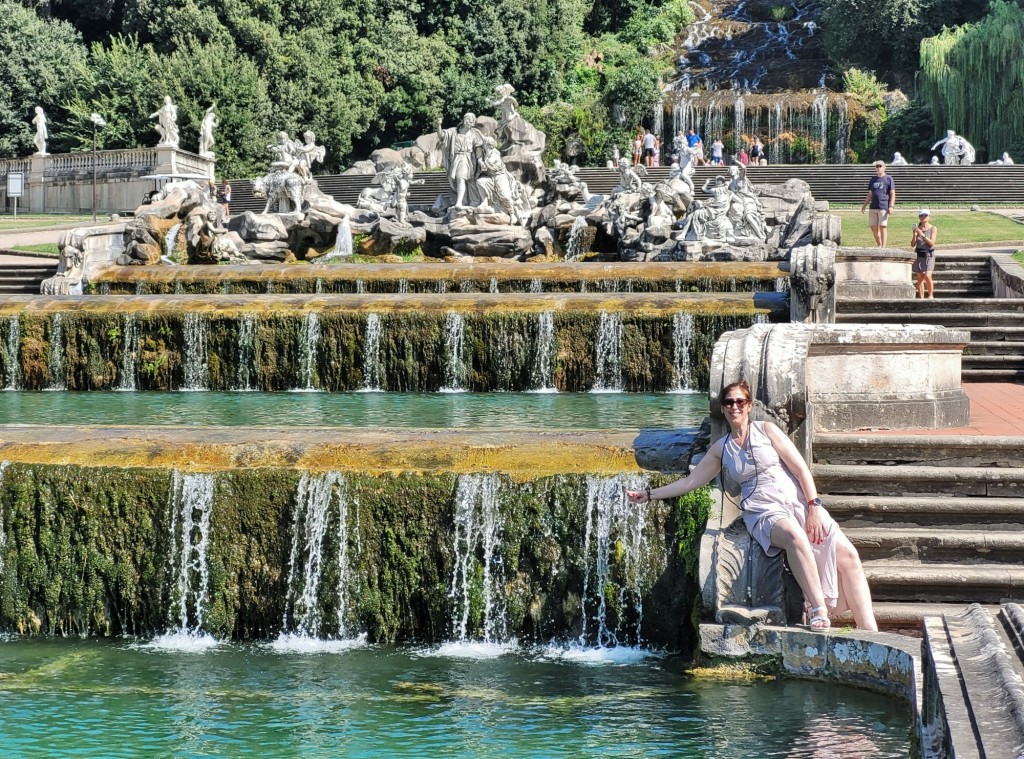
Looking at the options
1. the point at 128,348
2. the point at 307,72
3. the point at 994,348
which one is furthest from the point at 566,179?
the point at 307,72

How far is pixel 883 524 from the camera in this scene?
873cm

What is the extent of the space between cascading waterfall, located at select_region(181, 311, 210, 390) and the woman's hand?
11.3 metres

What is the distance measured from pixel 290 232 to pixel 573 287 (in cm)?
954

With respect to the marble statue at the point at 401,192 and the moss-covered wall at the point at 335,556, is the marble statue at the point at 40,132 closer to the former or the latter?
the marble statue at the point at 401,192

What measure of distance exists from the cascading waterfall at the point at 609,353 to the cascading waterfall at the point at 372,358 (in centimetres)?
264

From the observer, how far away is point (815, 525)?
24.8 ft

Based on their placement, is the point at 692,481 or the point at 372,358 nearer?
the point at 692,481

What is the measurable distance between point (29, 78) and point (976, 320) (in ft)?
148

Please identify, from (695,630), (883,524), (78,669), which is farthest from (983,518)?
(78,669)

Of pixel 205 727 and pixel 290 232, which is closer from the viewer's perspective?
pixel 205 727

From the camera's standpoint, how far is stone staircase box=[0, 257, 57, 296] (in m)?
23.1

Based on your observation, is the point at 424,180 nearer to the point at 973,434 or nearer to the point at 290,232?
the point at 290,232

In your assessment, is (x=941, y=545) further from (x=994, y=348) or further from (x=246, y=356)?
(x=246, y=356)

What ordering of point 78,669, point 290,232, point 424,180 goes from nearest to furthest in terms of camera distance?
point 78,669, point 290,232, point 424,180
